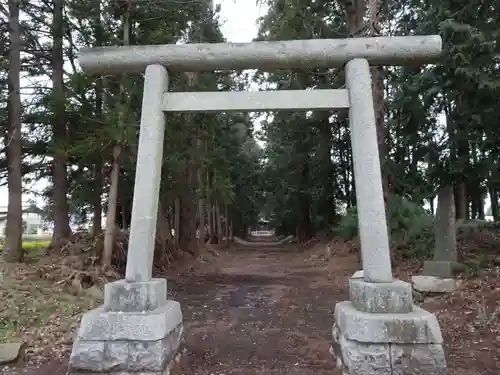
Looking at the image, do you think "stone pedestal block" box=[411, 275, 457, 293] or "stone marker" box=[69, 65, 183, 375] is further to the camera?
"stone pedestal block" box=[411, 275, 457, 293]

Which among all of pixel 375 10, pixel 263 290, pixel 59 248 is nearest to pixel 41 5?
pixel 59 248

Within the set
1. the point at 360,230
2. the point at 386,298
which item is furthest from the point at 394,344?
the point at 360,230

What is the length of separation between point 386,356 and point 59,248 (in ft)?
26.3

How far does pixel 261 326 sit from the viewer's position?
6.80m

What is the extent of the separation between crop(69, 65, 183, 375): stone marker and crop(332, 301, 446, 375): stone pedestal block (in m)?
2.05

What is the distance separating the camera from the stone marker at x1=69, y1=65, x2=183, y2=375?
13.6 ft

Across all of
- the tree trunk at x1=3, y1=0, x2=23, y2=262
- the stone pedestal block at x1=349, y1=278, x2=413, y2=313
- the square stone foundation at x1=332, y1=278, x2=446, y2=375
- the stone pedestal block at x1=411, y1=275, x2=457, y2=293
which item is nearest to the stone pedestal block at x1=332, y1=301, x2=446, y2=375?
the square stone foundation at x1=332, y1=278, x2=446, y2=375

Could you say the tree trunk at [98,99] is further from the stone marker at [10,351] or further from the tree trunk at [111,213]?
the stone marker at [10,351]

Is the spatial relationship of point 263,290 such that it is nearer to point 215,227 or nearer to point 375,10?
point 375,10

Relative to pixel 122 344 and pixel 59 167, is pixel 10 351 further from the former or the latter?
pixel 59 167

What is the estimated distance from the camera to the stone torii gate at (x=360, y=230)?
4.06 m

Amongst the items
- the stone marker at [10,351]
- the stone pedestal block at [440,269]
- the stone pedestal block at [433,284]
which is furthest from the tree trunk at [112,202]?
the stone pedestal block at [440,269]

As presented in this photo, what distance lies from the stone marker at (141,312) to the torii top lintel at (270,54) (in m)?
0.29

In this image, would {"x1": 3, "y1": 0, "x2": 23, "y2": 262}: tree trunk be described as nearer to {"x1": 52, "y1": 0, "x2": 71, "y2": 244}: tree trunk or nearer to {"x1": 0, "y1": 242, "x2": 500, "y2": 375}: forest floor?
{"x1": 0, "y1": 242, "x2": 500, "y2": 375}: forest floor
